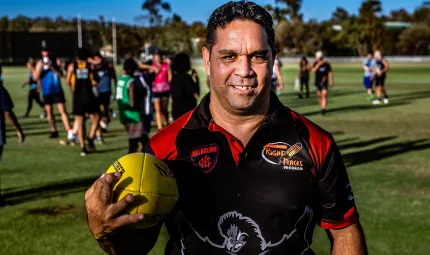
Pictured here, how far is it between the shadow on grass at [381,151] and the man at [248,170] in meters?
8.38

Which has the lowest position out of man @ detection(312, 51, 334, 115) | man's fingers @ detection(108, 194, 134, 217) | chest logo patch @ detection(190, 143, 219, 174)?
man @ detection(312, 51, 334, 115)

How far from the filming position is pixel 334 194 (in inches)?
110

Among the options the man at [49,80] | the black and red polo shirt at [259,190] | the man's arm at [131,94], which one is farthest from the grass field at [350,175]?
the man's arm at [131,94]

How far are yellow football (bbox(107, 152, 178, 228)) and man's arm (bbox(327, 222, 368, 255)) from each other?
2.70 feet

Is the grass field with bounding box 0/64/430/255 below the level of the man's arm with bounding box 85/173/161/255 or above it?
below

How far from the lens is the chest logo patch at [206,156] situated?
2.78 meters

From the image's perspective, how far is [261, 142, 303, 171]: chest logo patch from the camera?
2750 millimetres

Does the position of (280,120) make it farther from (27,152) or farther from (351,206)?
(27,152)

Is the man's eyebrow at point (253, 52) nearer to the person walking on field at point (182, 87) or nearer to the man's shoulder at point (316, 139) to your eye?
the man's shoulder at point (316, 139)

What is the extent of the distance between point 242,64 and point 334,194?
30.0 inches

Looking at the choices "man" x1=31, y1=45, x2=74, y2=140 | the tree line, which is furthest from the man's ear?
the tree line

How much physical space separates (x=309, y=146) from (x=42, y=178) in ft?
27.5

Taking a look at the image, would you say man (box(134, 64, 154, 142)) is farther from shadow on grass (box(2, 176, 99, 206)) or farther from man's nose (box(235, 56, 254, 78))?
man's nose (box(235, 56, 254, 78))

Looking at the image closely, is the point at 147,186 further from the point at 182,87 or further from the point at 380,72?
the point at 380,72
